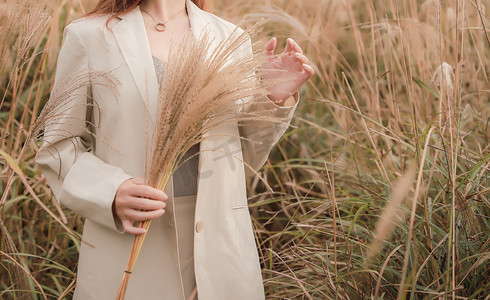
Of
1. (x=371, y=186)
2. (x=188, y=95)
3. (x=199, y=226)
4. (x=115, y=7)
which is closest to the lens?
(x=188, y=95)

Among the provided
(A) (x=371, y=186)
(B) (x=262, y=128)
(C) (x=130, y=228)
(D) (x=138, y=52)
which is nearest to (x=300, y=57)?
(B) (x=262, y=128)

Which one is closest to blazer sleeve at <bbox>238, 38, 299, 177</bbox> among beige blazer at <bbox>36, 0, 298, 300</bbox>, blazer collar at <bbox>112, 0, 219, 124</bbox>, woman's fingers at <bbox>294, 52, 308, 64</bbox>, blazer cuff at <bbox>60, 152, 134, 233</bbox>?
beige blazer at <bbox>36, 0, 298, 300</bbox>

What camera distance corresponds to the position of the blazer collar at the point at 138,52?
144cm

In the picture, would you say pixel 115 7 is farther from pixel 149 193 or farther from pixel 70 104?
pixel 149 193

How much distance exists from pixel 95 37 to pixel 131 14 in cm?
14

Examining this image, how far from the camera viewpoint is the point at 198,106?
1.17m

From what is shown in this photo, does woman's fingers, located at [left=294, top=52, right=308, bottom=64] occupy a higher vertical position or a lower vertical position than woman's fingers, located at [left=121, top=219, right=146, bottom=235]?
higher

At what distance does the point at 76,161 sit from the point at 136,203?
29cm

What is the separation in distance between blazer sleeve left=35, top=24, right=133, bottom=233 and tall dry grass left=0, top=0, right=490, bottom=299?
11cm

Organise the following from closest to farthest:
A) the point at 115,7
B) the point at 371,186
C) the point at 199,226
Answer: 1. the point at 199,226
2. the point at 115,7
3. the point at 371,186

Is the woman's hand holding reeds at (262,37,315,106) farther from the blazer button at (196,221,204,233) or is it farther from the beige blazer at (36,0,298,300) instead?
the blazer button at (196,221,204,233)

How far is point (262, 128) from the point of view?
154 cm

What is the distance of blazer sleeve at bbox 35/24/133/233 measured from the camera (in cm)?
135

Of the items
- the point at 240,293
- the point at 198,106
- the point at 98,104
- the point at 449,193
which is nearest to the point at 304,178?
the point at 449,193
